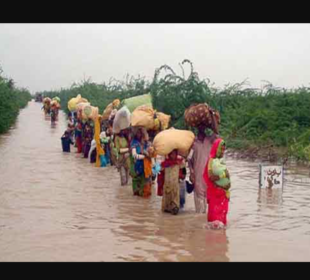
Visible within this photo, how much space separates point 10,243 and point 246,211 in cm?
385

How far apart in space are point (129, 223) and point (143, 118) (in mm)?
2306

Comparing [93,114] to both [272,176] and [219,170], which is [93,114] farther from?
[219,170]

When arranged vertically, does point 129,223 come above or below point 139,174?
below

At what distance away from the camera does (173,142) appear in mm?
Result: 8523

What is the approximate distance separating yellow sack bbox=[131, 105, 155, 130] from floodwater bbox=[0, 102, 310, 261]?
1286mm

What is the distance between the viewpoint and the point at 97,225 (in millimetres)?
7945

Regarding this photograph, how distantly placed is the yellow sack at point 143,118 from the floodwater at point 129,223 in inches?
50.6

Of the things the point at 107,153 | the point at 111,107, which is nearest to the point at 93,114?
the point at 107,153

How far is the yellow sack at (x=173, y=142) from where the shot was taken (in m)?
8.54

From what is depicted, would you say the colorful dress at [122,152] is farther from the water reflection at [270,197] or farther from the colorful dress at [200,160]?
the colorful dress at [200,160]

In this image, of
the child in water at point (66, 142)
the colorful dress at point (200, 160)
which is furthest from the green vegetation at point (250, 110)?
the colorful dress at point (200, 160)

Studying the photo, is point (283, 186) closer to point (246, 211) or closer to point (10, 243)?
point (246, 211)

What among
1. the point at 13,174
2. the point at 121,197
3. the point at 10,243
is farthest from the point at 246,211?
the point at 13,174

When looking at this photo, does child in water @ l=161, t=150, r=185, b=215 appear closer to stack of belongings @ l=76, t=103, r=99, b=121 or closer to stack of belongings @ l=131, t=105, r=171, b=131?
stack of belongings @ l=131, t=105, r=171, b=131
